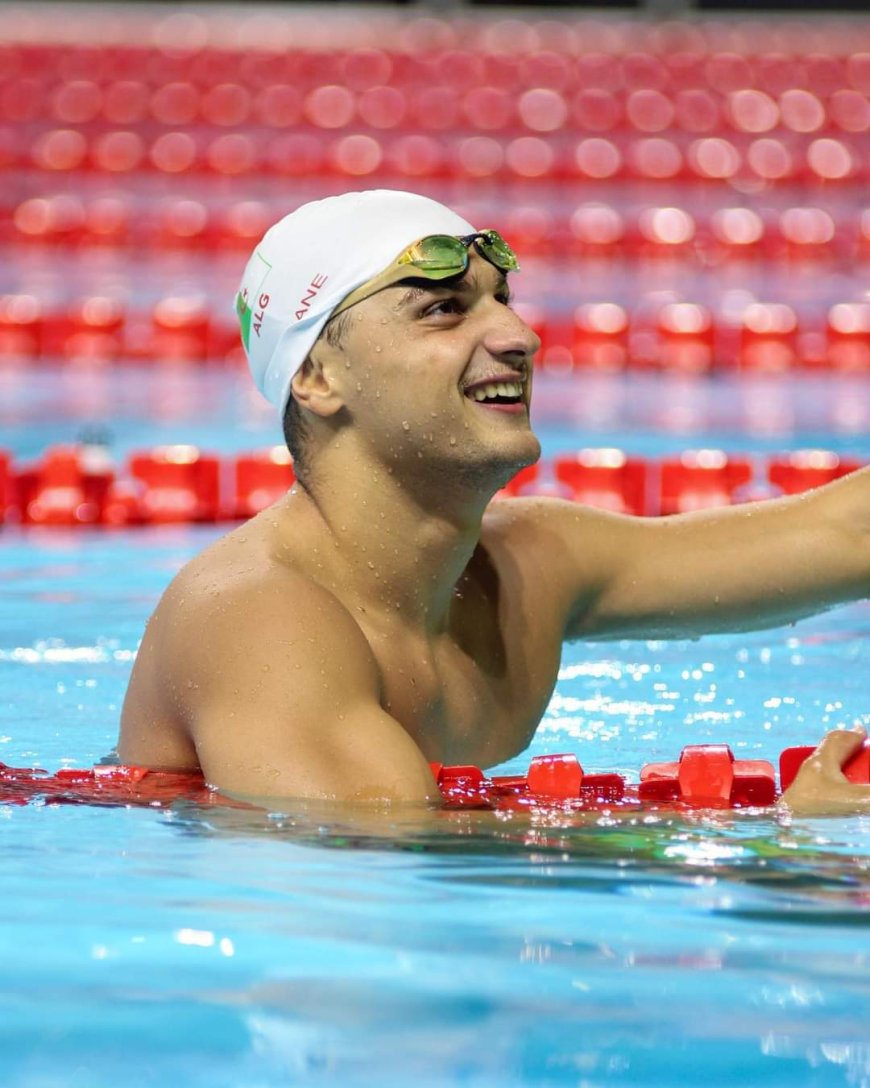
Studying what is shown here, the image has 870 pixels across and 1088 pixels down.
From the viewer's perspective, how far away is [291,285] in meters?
2.79

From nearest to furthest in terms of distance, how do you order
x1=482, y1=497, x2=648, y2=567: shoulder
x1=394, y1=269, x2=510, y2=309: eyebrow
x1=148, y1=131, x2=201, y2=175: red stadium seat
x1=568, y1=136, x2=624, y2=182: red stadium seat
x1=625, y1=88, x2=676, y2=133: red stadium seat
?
x1=394, y1=269, x2=510, y2=309: eyebrow
x1=482, y1=497, x2=648, y2=567: shoulder
x1=568, y1=136, x2=624, y2=182: red stadium seat
x1=148, y1=131, x2=201, y2=175: red stadium seat
x1=625, y1=88, x2=676, y2=133: red stadium seat

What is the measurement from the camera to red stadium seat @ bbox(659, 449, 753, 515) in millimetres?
6996

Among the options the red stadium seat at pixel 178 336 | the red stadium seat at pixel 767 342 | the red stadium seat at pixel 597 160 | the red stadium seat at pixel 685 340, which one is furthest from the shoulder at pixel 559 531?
the red stadium seat at pixel 597 160

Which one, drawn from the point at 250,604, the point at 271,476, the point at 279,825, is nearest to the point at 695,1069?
the point at 279,825

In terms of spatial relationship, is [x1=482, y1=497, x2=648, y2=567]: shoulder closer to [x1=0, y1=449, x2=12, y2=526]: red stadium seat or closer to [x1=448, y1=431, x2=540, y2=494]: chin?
[x1=448, y1=431, x2=540, y2=494]: chin

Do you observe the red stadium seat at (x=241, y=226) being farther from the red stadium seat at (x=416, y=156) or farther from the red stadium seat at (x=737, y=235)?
the red stadium seat at (x=737, y=235)

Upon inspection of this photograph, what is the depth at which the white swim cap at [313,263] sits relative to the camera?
2738mm

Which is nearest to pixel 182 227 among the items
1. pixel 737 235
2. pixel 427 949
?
pixel 737 235

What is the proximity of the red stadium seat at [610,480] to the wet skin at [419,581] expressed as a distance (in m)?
3.76

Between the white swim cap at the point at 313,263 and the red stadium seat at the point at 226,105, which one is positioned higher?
the red stadium seat at the point at 226,105

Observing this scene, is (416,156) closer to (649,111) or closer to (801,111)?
(649,111)

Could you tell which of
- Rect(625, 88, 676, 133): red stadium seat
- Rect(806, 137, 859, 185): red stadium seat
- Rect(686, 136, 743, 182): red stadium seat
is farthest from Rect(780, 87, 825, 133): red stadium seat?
Rect(625, 88, 676, 133): red stadium seat

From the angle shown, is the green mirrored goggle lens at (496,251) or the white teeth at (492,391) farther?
the green mirrored goggle lens at (496,251)

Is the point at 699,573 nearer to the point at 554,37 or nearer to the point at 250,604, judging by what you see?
the point at 250,604
